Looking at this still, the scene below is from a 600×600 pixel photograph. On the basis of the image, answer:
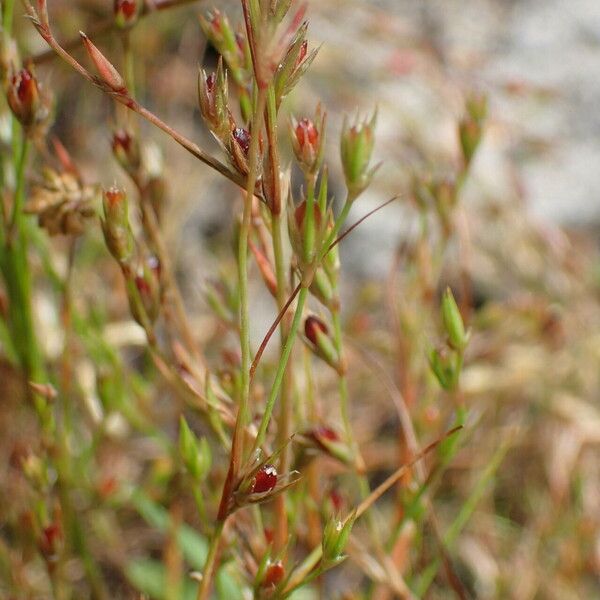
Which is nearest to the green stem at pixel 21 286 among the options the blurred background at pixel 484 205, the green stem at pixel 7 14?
the green stem at pixel 7 14

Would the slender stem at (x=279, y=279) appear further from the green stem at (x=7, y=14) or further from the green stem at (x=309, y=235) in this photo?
the green stem at (x=7, y=14)

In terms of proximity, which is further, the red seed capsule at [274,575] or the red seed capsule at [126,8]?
the red seed capsule at [126,8]

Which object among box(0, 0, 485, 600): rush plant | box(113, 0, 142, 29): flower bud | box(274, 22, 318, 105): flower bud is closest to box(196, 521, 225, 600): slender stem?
box(0, 0, 485, 600): rush plant

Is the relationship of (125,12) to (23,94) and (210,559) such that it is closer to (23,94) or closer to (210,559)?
(23,94)

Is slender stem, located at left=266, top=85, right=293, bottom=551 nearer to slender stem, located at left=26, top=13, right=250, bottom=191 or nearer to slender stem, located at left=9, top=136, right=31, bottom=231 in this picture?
slender stem, located at left=26, top=13, right=250, bottom=191

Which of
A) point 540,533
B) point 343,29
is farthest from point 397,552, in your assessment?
point 343,29
